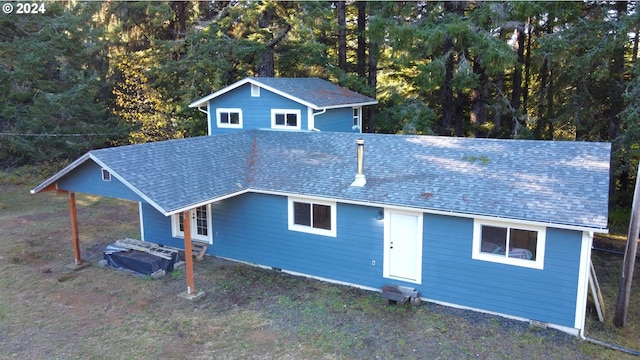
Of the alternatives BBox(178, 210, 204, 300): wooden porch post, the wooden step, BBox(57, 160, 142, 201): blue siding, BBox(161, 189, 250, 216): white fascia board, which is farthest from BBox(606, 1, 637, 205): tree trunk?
BBox(57, 160, 142, 201): blue siding

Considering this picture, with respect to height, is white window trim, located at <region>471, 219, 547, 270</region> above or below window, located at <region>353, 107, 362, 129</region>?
below

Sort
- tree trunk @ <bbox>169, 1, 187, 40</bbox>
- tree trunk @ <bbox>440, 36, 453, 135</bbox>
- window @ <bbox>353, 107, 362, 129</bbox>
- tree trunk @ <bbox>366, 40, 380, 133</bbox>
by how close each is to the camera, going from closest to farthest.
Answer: tree trunk @ <bbox>440, 36, 453, 135</bbox> → window @ <bbox>353, 107, 362, 129</bbox> → tree trunk @ <bbox>366, 40, 380, 133</bbox> → tree trunk @ <bbox>169, 1, 187, 40</bbox>

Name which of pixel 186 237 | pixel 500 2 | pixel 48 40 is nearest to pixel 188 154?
pixel 186 237

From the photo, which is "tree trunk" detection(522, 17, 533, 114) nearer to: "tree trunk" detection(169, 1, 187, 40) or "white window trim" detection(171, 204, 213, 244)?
"white window trim" detection(171, 204, 213, 244)

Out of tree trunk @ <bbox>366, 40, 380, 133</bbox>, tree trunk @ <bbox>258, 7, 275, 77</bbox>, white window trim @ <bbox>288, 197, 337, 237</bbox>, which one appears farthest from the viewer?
tree trunk @ <bbox>258, 7, 275, 77</bbox>

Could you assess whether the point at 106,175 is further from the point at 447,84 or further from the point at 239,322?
the point at 447,84

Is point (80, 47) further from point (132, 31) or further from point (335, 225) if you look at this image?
point (335, 225)

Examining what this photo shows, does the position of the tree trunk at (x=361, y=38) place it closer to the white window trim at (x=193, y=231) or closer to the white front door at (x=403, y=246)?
the white window trim at (x=193, y=231)
